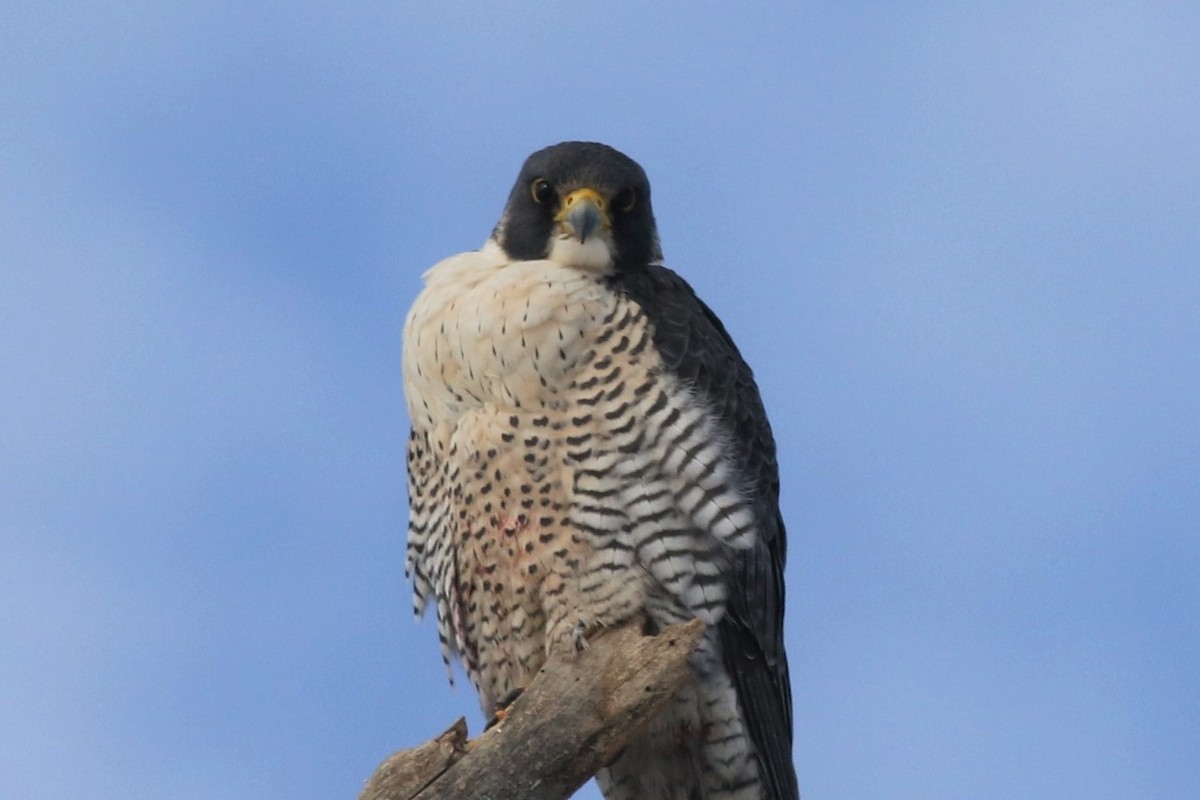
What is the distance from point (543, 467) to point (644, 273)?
886 mm

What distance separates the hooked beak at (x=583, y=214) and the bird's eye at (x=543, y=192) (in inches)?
2.9

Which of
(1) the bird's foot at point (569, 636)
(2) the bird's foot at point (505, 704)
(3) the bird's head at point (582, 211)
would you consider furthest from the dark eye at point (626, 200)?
(2) the bird's foot at point (505, 704)

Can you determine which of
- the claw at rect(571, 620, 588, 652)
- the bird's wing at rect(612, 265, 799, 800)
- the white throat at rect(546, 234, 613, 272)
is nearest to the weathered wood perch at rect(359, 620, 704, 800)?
the claw at rect(571, 620, 588, 652)

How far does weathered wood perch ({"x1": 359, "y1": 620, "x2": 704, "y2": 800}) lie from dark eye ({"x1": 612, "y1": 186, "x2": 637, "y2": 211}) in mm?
1551

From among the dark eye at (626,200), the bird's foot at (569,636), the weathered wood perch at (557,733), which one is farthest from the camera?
the dark eye at (626,200)

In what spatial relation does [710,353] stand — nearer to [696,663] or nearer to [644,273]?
[644,273]

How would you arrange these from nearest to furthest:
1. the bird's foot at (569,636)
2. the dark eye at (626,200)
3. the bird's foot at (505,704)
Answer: the bird's foot at (505,704), the bird's foot at (569,636), the dark eye at (626,200)

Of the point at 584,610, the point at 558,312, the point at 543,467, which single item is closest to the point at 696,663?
the point at 584,610

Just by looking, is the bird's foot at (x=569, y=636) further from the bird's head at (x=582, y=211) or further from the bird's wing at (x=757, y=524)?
the bird's head at (x=582, y=211)

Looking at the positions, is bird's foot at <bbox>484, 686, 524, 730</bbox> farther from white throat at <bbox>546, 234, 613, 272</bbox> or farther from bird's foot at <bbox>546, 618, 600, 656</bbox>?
white throat at <bbox>546, 234, 613, 272</bbox>

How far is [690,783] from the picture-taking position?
218 inches

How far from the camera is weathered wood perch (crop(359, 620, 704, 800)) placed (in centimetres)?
464

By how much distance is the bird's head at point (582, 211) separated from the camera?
5.64m

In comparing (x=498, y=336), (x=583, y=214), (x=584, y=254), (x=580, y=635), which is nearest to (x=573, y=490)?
(x=580, y=635)
